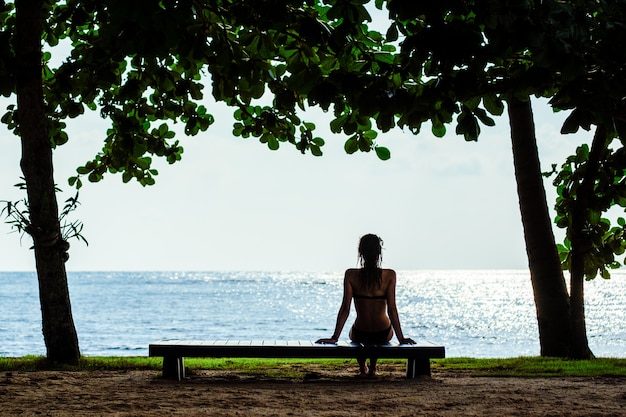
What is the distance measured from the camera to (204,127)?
12.3 meters

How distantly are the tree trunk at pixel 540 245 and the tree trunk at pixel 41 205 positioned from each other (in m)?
6.31

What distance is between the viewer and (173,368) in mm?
8641

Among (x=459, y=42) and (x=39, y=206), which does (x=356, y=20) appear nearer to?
(x=459, y=42)

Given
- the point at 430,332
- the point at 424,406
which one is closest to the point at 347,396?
the point at 424,406

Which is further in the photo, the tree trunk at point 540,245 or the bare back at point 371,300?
the tree trunk at point 540,245

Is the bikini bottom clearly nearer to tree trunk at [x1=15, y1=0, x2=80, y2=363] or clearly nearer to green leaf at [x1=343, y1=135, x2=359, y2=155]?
green leaf at [x1=343, y1=135, x2=359, y2=155]

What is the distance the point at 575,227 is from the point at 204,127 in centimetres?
568

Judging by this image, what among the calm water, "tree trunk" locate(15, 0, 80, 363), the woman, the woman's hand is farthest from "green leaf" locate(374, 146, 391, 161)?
the calm water

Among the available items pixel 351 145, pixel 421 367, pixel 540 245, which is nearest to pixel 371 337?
pixel 421 367

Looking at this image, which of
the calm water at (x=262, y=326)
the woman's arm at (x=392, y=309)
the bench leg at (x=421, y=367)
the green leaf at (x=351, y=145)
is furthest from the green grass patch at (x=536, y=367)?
the calm water at (x=262, y=326)

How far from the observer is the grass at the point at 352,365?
31.2 ft

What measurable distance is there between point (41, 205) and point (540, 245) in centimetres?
670

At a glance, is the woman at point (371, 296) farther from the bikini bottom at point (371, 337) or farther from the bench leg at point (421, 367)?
the bench leg at point (421, 367)

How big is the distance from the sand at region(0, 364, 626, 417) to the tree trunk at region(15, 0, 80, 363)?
0.91m
